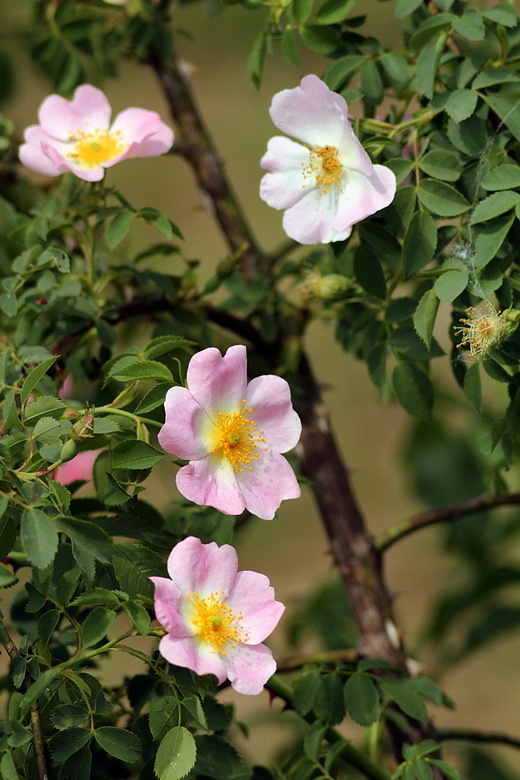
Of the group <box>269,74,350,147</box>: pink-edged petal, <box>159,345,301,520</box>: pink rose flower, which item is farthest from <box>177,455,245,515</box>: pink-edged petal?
<box>269,74,350,147</box>: pink-edged petal

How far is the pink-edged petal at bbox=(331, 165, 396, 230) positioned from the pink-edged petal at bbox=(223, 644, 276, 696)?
27 centimetres

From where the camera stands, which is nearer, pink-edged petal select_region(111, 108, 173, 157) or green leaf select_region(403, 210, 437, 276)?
green leaf select_region(403, 210, 437, 276)

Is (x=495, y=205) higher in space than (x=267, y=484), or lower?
higher

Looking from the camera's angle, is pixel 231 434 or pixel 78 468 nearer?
pixel 231 434

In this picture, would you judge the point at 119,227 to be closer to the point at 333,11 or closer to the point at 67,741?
the point at 333,11

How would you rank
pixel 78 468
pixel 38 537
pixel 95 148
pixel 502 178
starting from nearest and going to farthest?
1. pixel 38 537
2. pixel 502 178
3. pixel 95 148
4. pixel 78 468

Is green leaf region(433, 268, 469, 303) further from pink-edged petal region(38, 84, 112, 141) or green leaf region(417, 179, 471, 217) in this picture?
pink-edged petal region(38, 84, 112, 141)

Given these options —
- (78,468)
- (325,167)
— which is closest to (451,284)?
(325,167)

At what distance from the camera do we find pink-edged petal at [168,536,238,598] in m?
0.53

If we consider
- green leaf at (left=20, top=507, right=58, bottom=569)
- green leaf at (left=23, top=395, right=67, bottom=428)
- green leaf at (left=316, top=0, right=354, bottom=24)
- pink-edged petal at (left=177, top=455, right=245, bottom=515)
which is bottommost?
pink-edged petal at (left=177, top=455, right=245, bottom=515)

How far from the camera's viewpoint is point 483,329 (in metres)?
0.54

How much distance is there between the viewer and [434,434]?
142 cm

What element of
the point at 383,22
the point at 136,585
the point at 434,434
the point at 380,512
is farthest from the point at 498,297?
the point at 383,22

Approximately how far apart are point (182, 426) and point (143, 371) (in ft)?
0.14
